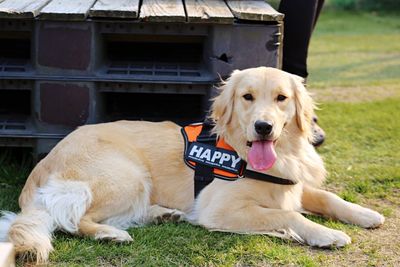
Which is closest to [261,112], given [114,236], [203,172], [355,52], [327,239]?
[203,172]

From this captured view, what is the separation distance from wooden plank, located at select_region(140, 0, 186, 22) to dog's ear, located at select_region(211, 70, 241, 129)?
0.51 metres

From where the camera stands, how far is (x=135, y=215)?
3.54 m

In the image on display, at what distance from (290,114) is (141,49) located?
170 cm

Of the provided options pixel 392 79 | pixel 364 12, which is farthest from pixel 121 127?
pixel 364 12

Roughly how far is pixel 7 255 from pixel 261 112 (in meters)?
1.46

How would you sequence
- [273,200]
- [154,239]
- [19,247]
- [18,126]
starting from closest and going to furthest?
[19,247] → [154,239] → [273,200] → [18,126]

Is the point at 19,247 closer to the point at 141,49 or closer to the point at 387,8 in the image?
the point at 141,49

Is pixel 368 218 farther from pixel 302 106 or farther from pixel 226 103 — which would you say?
pixel 226 103

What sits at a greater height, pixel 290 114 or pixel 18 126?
pixel 290 114

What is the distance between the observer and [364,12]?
53.1 feet

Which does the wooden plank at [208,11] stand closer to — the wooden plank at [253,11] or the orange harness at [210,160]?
the wooden plank at [253,11]

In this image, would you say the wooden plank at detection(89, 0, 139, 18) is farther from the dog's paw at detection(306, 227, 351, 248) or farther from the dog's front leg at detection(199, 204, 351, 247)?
the dog's paw at detection(306, 227, 351, 248)

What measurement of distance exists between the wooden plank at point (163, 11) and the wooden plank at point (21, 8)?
0.65m

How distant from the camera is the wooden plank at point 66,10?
3.76m
